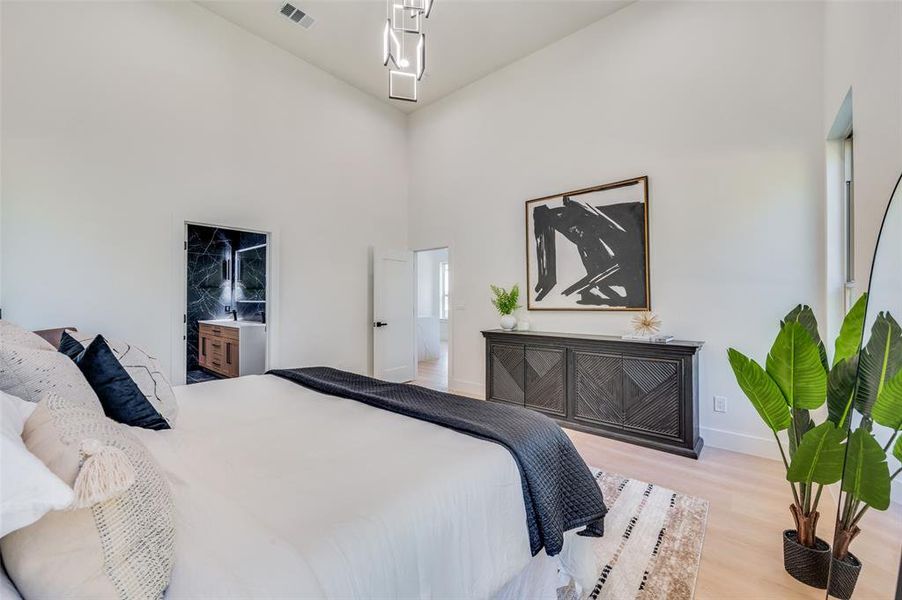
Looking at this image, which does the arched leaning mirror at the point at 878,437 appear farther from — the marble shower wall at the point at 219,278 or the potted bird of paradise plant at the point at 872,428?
the marble shower wall at the point at 219,278

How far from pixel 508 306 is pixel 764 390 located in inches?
111

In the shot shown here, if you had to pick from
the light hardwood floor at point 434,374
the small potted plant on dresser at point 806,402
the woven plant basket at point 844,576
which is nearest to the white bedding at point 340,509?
the woven plant basket at point 844,576

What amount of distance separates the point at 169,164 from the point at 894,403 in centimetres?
480

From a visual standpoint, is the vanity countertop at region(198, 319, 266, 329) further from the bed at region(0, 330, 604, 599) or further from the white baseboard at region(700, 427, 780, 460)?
the white baseboard at region(700, 427, 780, 460)

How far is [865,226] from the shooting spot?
1.83 metres

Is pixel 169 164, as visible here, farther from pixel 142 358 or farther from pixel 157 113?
pixel 142 358

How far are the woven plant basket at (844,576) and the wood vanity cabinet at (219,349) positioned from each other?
508cm

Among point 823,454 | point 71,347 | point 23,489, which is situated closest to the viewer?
point 23,489

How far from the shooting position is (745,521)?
2180 mm

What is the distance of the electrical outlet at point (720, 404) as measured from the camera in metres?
3.24

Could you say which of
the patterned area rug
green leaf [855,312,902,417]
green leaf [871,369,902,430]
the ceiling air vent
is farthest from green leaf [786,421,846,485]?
the ceiling air vent

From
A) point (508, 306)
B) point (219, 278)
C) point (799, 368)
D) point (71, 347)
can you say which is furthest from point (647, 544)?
point (219, 278)

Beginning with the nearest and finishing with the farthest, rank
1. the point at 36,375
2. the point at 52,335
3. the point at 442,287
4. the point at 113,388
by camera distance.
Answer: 1. the point at 36,375
2. the point at 113,388
3. the point at 52,335
4. the point at 442,287

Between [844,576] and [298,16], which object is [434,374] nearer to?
[298,16]
